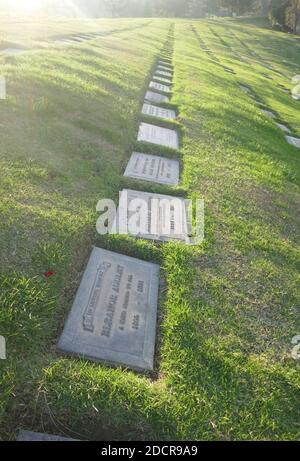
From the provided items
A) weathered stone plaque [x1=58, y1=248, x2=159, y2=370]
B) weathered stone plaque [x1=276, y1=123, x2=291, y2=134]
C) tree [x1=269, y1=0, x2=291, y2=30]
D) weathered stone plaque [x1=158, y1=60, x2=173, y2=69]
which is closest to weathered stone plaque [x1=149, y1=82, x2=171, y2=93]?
weathered stone plaque [x1=276, y1=123, x2=291, y2=134]

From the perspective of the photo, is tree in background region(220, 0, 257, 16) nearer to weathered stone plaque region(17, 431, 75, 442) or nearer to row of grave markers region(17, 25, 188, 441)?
row of grave markers region(17, 25, 188, 441)

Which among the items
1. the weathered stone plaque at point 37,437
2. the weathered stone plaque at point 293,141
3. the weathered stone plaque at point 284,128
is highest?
the weathered stone plaque at point 284,128

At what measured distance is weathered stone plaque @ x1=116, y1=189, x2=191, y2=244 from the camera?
5.01 metres

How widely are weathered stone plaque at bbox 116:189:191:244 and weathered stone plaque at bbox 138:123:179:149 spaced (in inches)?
91.7

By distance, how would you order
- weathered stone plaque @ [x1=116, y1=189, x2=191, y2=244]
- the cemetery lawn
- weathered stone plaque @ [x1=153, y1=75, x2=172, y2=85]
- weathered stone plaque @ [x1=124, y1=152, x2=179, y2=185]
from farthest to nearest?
weathered stone plaque @ [x1=153, y1=75, x2=172, y2=85], weathered stone plaque @ [x1=124, y1=152, x2=179, y2=185], weathered stone plaque @ [x1=116, y1=189, x2=191, y2=244], the cemetery lawn

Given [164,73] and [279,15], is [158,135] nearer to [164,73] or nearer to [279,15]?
[164,73]

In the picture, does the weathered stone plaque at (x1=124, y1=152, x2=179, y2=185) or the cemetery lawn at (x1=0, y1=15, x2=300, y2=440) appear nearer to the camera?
the cemetery lawn at (x1=0, y1=15, x2=300, y2=440)

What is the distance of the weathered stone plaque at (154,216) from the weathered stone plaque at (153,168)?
1.84 ft

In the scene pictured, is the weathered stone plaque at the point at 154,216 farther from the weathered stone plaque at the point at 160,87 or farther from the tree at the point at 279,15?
the tree at the point at 279,15

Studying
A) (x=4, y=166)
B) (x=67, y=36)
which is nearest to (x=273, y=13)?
(x=67, y=36)

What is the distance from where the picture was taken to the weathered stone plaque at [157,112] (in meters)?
9.80

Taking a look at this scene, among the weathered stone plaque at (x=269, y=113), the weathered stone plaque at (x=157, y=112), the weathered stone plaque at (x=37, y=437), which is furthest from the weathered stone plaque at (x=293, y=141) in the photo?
the weathered stone plaque at (x=37, y=437)

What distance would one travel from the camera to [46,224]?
178 inches

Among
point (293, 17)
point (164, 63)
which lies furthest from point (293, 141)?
point (293, 17)
